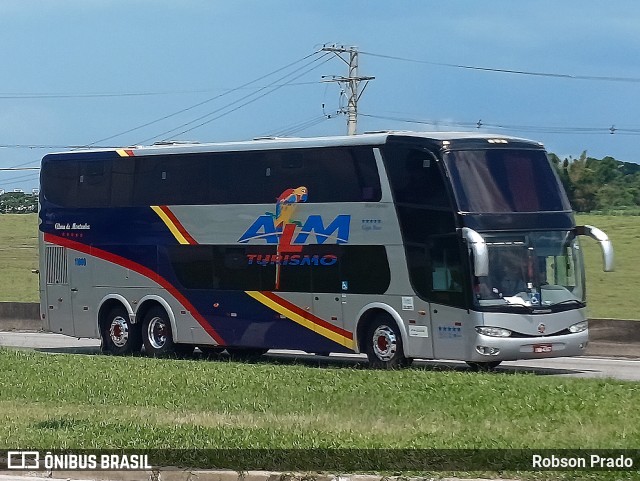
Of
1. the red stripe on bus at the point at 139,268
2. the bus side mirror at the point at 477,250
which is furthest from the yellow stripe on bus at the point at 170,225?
the bus side mirror at the point at 477,250

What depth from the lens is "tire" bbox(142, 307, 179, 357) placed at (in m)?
26.0

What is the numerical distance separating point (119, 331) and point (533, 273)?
9.46 m

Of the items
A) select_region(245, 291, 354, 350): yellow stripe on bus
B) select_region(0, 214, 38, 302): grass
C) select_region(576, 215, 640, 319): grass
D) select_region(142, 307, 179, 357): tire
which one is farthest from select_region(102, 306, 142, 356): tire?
select_region(0, 214, 38, 302): grass

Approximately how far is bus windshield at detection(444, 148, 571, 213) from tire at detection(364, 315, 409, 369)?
2.57m

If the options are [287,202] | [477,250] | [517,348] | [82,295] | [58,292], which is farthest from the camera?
[58,292]

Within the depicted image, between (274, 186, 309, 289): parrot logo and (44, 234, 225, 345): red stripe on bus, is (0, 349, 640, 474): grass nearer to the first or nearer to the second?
(274, 186, 309, 289): parrot logo

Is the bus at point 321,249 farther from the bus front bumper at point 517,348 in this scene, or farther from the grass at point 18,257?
the grass at point 18,257

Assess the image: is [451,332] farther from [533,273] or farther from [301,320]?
[301,320]

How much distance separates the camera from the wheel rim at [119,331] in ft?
87.3

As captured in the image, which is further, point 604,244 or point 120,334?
point 120,334

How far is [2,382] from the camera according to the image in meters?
18.7

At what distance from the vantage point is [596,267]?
173ft

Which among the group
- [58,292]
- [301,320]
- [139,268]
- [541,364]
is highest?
[139,268]

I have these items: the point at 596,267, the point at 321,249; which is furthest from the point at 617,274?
the point at 321,249
